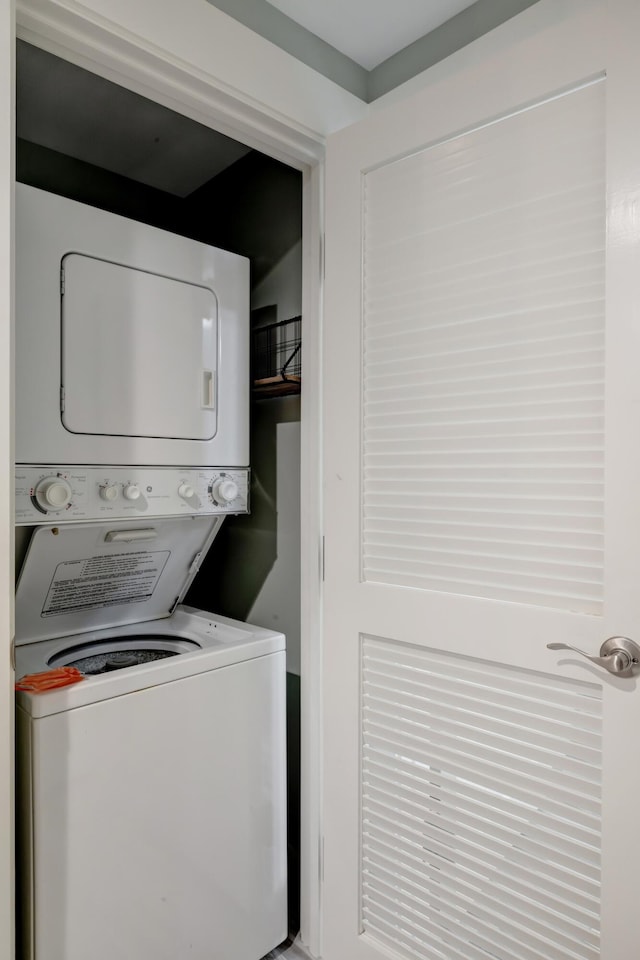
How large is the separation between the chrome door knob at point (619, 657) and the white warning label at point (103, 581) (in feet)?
4.16

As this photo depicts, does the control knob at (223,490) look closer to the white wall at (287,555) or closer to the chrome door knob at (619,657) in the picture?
the white wall at (287,555)

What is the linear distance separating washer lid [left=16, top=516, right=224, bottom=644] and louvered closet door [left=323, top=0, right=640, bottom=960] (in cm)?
53

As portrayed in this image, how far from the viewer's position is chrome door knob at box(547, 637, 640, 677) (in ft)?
3.51

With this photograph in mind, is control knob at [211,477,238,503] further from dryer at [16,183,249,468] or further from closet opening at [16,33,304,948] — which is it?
closet opening at [16,33,304,948]

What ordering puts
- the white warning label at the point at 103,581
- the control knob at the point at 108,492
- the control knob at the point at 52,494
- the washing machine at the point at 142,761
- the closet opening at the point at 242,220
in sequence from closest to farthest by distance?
the washing machine at the point at 142,761 < the control knob at the point at 52,494 < the control knob at the point at 108,492 < the white warning label at the point at 103,581 < the closet opening at the point at 242,220

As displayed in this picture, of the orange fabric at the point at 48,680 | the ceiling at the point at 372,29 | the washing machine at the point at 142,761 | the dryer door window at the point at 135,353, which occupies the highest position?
the ceiling at the point at 372,29

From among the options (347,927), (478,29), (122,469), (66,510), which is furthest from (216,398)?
(347,927)

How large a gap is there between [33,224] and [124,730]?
1.20 m

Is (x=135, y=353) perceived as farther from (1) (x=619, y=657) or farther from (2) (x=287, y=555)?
(1) (x=619, y=657)

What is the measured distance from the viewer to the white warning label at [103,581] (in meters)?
1.67

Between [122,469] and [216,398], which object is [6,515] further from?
[216,398]

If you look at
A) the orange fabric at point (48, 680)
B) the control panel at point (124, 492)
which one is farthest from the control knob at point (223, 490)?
the orange fabric at point (48, 680)

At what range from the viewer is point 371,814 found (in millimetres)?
1529

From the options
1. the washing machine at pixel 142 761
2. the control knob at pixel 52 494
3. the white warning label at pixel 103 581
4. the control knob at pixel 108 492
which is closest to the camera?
the washing machine at pixel 142 761
